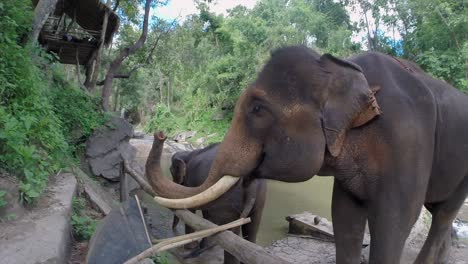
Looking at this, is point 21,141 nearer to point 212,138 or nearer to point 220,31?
point 212,138

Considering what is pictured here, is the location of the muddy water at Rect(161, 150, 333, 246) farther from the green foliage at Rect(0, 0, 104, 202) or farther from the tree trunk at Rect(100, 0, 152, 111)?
the tree trunk at Rect(100, 0, 152, 111)

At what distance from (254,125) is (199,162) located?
3.65 metres

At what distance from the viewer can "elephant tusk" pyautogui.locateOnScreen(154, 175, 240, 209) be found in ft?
7.27

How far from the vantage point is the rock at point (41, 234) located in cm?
295

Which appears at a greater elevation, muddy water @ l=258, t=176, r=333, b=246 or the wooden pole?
the wooden pole

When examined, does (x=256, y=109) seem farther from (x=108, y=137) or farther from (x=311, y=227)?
(x=108, y=137)

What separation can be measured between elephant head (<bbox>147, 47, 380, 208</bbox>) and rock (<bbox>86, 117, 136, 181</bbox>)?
26.7 ft

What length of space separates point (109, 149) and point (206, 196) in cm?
890

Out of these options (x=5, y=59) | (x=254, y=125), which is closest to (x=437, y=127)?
(x=254, y=125)

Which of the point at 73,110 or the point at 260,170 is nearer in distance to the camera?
the point at 260,170

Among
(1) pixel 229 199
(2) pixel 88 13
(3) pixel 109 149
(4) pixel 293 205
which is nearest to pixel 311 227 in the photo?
(1) pixel 229 199

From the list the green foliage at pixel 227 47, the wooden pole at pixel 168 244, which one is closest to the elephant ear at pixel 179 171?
the wooden pole at pixel 168 244

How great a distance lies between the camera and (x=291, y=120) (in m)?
2.18

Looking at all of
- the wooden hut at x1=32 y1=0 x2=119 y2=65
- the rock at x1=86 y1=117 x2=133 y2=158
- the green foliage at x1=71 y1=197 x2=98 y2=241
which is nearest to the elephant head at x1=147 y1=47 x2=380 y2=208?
the green foliage at x1=71 y1=197 x2=98 y2=241
